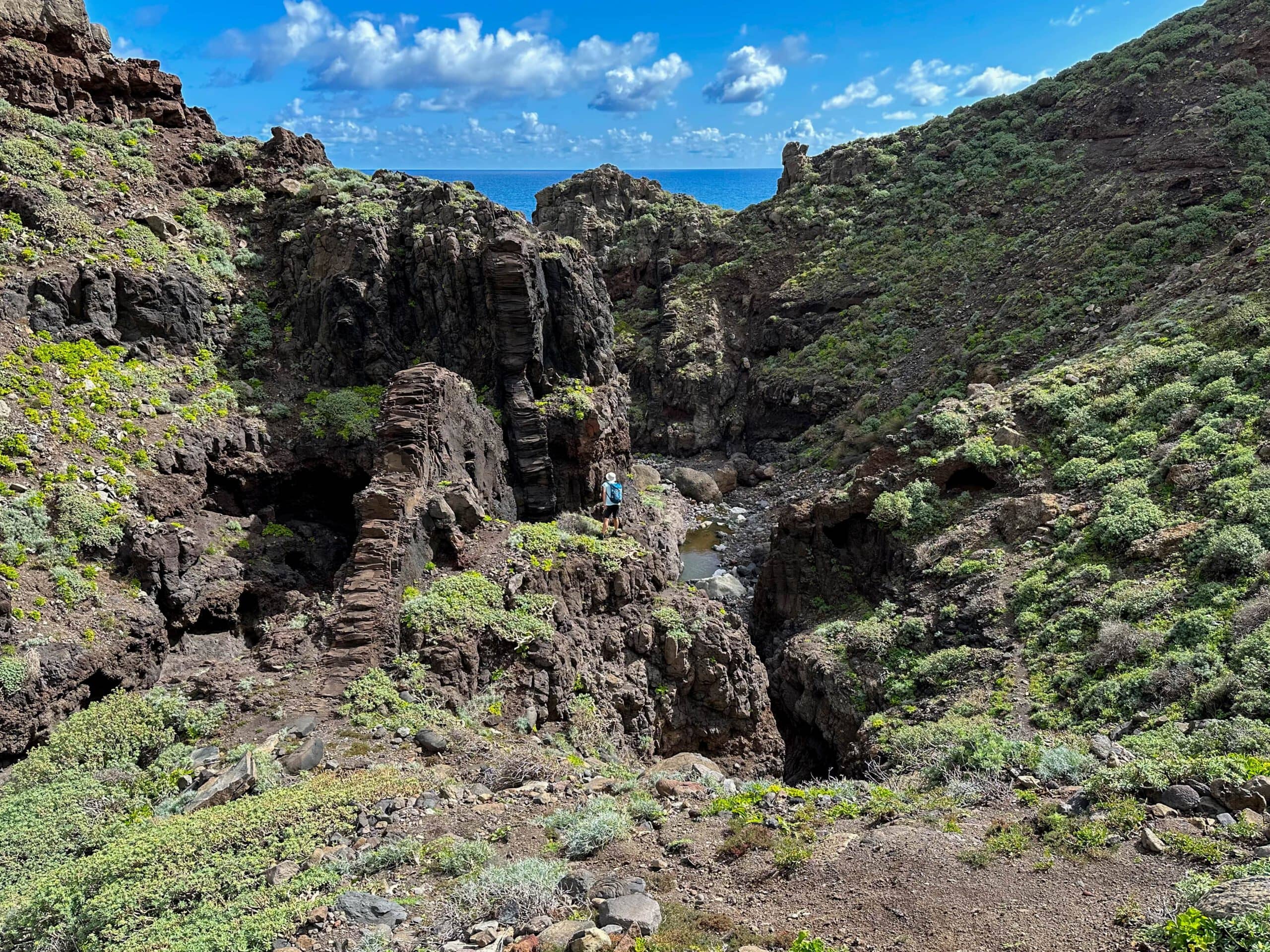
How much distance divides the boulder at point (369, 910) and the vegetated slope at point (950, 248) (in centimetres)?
2776

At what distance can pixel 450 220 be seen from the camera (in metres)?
19.5

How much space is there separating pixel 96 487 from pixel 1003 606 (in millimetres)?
18543

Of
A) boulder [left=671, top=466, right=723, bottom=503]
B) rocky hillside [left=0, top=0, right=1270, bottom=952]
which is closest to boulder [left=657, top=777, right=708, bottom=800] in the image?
rocky hillside [left=0, top=0, right=1270, bottom=952]

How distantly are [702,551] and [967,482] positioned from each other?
50.4 feet

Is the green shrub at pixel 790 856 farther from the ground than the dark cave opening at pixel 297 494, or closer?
closer

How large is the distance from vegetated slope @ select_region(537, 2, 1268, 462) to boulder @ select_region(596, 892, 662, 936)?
2636 cm

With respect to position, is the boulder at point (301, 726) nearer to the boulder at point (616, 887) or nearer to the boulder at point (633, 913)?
the boulder at point (616, 887)

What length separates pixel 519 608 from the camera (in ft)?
45.8

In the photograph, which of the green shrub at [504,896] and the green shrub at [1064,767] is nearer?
the green shrub at [504,896]

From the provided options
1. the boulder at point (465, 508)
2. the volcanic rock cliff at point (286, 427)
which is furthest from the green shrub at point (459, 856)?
the boulder at point (465, 508)

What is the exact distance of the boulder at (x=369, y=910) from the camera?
20.7 ft

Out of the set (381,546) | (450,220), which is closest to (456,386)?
(381,546)

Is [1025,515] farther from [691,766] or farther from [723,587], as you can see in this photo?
[723,587]

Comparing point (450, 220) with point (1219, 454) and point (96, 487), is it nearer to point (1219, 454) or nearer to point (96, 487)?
point (96, 487)
